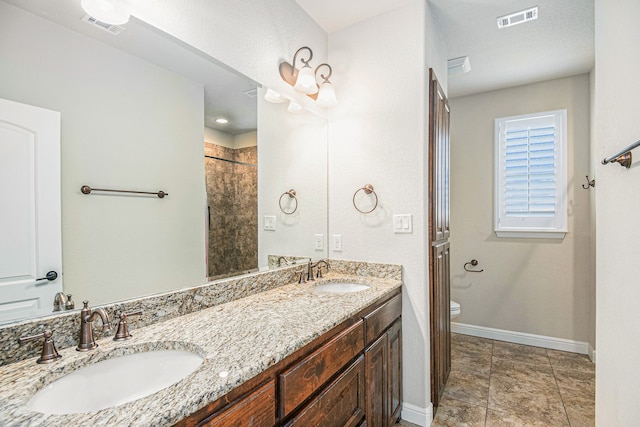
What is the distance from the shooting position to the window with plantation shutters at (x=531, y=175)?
3.12m

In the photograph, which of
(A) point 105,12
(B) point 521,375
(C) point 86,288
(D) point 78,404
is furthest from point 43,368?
(B) point 521,375

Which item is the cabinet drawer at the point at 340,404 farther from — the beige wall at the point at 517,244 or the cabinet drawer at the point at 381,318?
the beige wall at the point at 517,244

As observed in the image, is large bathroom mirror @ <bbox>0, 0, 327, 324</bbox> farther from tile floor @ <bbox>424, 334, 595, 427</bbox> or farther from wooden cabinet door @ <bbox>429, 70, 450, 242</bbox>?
tile floor @ <bbox>424, 334, 595, 427</bbox>

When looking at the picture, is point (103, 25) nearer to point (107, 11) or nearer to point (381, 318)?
point (107, 11)

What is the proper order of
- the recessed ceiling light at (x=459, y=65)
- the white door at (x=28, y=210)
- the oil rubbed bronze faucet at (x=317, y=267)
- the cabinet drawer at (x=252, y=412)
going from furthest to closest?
the recessed ceiling light at (x=459, y=65)
the oil rubbed bronze faucet at (x=317, y=267)
the white door at (x=28, y=210)
the cabinet drawer at (x=252, y=412)

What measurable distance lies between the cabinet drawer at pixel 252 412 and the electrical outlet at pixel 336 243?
142 cm

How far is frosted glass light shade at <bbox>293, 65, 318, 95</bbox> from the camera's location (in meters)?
2.05

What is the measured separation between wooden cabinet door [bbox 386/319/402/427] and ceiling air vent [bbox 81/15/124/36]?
1854 millimetres

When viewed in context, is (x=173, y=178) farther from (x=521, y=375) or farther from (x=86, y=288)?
(x=521, y=375)

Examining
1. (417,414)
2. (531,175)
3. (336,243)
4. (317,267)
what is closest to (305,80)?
(336,243)

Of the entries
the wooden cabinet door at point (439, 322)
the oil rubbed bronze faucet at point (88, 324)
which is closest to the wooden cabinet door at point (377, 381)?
the wooden cabinet door at point (439, 322)

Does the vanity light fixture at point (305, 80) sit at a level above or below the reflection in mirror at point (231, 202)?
above

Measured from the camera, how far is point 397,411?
1.96 m

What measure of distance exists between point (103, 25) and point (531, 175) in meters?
3.56
